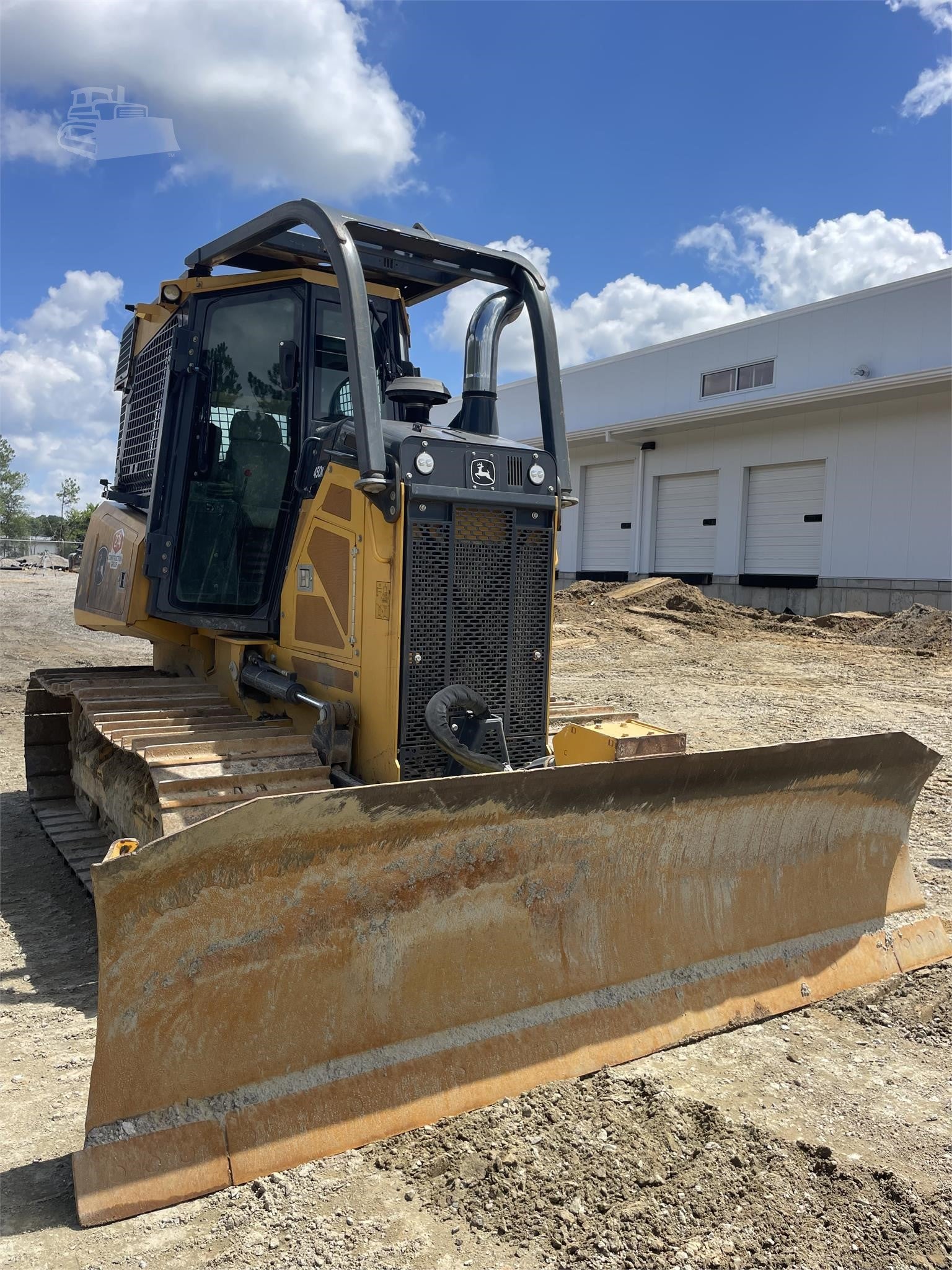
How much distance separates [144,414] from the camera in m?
5.31

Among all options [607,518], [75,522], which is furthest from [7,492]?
[607,518]

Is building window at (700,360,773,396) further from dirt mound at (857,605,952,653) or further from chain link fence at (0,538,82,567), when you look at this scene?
chain link fence at (0,538,82,567)

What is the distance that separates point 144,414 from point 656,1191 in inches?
179

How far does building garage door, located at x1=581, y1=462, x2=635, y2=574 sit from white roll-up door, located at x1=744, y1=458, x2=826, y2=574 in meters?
3.83

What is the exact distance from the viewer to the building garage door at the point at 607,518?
2492 cm

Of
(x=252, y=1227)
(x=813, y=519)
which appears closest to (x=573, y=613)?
(x=813, y=519)

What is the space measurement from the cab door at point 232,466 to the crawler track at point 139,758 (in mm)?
539

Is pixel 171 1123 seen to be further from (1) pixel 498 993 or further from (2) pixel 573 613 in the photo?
(2) pixel 573 613

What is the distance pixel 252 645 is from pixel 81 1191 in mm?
2733

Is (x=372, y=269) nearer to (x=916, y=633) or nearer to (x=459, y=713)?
(x=459, y=713)

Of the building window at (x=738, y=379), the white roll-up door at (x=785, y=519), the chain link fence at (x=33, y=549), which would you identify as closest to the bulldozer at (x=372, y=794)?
the white roll-up door at (x=785, y=519)

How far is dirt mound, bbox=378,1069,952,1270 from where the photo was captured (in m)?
2.25

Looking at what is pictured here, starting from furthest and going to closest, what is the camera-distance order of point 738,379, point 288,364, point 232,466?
point 738,379 < point 232,466 < point 288,364

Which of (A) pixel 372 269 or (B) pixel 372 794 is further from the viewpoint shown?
(A) pixel 372 269
